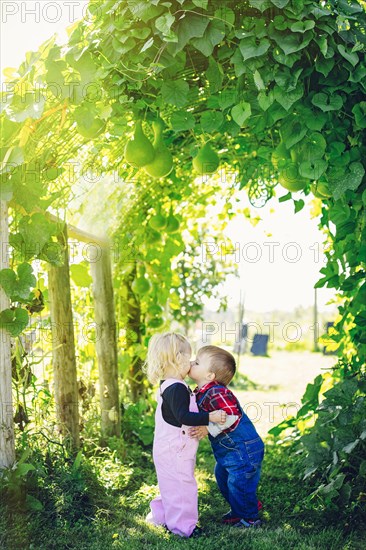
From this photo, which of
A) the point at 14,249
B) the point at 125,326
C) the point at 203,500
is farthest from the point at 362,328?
the point at 125,326

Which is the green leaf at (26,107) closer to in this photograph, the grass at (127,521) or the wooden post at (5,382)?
the wooden post at (5,382)

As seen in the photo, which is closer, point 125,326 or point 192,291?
point 125,326

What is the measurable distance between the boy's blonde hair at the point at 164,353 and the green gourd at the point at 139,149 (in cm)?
73

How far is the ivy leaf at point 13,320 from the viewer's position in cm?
251

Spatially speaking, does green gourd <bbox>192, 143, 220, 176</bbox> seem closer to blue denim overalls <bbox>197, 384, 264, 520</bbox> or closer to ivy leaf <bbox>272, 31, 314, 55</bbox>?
ivy leaf <bbox>272, 31, 314, 55</bbox>

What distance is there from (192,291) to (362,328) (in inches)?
233

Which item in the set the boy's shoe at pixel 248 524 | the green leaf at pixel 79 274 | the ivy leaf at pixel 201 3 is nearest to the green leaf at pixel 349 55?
the ivy leaf at pixel 201 3

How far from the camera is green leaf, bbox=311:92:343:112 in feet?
7.65

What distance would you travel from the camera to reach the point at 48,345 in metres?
3.91

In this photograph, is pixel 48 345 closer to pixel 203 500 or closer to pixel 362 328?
pixel 203 500

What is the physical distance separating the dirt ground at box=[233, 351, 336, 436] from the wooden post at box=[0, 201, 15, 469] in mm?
2006

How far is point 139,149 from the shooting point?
8.24 ft

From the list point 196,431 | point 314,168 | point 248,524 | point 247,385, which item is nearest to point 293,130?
point 314,168

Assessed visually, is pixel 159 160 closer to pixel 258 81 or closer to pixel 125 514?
pixel 258 81
